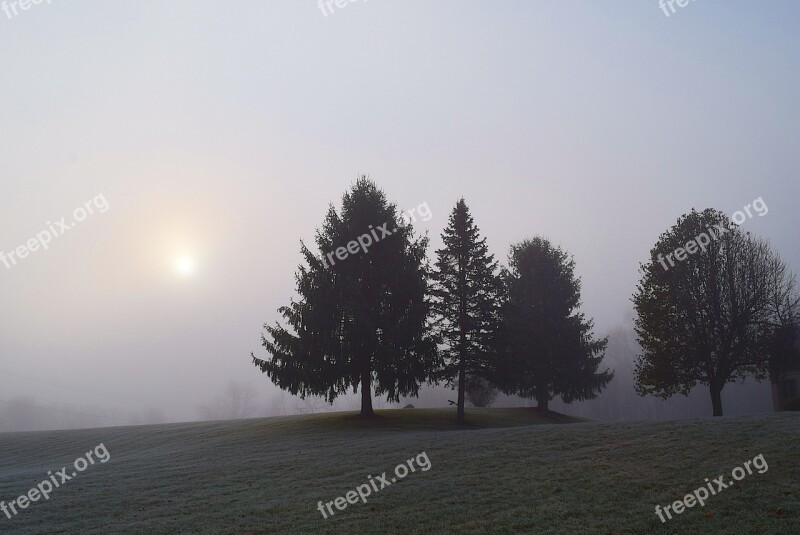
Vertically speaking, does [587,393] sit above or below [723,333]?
below

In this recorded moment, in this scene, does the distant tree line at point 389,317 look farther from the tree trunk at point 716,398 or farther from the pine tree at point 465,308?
the tree trunk at point 716,398

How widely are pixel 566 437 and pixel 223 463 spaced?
42.2 ft

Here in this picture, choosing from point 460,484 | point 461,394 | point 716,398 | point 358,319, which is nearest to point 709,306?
point 716,398

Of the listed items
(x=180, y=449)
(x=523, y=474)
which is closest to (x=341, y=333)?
(x=180, y=449)

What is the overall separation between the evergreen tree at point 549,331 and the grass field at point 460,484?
66.2 ft

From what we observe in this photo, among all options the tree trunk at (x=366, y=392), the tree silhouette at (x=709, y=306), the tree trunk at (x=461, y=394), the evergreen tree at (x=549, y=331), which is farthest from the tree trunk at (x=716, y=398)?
the tree trunk at (x=366, y=392)

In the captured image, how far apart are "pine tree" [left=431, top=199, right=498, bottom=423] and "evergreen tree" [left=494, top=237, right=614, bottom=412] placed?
5044mm

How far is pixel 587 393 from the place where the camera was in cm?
4550

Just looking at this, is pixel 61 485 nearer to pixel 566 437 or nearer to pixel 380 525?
pixel 380 525

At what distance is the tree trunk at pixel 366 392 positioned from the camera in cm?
3353

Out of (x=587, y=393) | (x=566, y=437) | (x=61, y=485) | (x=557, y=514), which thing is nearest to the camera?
(x=557, y=514)

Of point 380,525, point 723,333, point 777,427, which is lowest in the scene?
point 380,525

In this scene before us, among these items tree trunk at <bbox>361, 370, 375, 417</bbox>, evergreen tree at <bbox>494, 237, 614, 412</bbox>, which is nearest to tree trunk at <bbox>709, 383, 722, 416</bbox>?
evergreen tree at <bbox>494, 237, 614, 412</bbox>

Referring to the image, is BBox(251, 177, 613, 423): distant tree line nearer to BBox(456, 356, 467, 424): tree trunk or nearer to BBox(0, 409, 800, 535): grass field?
BBox(456, 356, 467, 424): tree trunk
